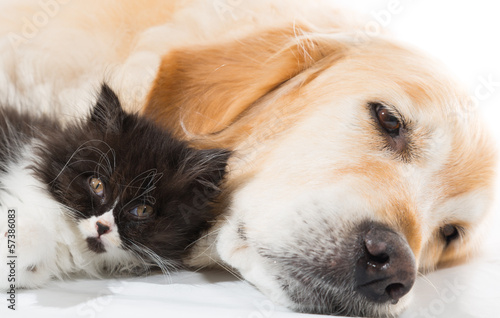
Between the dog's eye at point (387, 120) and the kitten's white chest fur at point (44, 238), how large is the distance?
810 millimetres

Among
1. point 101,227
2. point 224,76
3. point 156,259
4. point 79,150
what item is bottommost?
point 156,259

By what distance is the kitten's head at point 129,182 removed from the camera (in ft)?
4.29

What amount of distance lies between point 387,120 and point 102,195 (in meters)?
0.83

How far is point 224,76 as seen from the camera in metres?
1.74

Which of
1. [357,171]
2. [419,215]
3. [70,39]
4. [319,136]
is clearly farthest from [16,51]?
[419,215]

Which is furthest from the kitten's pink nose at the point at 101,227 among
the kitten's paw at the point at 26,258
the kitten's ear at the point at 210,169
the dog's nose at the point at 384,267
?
the dog's nose at the point at 384,267

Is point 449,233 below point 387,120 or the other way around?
below

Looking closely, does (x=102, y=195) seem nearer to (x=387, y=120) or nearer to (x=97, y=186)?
(x=97, y=186)

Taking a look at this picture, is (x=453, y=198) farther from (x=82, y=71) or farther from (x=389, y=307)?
(x=82, y=71)

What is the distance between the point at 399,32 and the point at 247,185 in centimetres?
96

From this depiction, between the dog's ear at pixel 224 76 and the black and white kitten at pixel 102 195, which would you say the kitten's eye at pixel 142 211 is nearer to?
the black and white kitten at pixel 102 195

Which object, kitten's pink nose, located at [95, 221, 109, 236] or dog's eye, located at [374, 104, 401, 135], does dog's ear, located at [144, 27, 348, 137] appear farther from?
kitten's pink nose, located at [95, 221, 109, 236]

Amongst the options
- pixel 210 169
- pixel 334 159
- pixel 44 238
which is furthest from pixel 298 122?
pixel 44 238

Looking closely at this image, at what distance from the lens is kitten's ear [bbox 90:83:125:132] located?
4.65 ft
